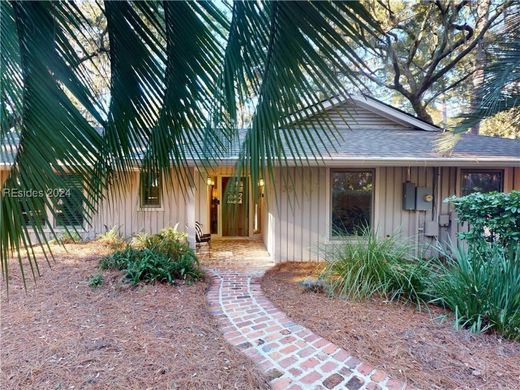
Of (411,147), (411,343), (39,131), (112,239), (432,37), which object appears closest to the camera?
(39,131)

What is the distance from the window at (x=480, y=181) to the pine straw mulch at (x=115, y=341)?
6790 mm

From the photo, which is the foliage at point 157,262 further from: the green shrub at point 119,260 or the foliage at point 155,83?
the foliage at point 155,83

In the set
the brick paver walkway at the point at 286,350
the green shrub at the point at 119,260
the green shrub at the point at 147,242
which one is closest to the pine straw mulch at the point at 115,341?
the brick paver walkway at the point at 286,350

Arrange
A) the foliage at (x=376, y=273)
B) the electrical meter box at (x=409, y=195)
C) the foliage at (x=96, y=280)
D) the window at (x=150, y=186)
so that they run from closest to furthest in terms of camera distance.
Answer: the window at (x=150, y=186) → the foliage at (x=376, y=273) → the foliage at (x=96, y=280) → the electrical meter box at (x=409, y=195)

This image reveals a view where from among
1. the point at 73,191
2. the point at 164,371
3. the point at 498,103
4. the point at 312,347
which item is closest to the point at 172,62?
the point at 73,191

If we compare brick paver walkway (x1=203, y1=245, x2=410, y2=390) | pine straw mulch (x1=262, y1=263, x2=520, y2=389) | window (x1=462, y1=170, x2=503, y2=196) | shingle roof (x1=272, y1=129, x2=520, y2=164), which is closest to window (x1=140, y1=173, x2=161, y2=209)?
brick paver walkway (x1=203, y1=245, x2=410, y2=390)

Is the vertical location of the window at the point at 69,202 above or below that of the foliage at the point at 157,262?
above

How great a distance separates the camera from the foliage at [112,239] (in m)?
7.52

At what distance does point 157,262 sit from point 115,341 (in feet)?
6.91

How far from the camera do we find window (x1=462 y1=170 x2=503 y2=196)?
7.14 metres

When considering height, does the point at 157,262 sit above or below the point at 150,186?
below

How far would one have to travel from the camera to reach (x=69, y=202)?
124 centimetres

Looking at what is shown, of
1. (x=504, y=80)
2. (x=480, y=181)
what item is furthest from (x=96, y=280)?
(x=480, y=181)

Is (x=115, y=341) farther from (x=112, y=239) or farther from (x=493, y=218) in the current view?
(x=493, y=218)
